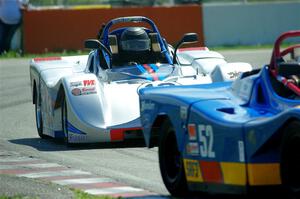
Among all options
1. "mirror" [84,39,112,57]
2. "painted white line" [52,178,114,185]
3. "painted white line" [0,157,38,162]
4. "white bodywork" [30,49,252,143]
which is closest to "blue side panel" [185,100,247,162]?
"painted white line" [52,178,114,185]

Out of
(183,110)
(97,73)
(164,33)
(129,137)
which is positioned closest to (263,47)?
(164,33)

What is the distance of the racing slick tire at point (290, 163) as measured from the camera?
274 inches

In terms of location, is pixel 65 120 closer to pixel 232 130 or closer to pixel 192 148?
pixel 192 148

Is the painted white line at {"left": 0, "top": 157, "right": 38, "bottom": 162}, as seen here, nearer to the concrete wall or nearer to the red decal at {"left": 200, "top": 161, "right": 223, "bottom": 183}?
the red decal at {"left": 200, "top": 161, "right": 223, "bottom": 183}

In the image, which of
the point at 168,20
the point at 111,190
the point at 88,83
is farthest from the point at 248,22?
the point at 111,190

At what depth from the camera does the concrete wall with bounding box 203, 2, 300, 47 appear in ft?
92.6

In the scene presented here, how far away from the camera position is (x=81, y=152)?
12156 millimetres

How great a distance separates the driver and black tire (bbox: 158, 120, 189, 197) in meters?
5.81

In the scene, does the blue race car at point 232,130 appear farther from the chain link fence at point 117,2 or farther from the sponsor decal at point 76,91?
the chain link fence at point 117,2

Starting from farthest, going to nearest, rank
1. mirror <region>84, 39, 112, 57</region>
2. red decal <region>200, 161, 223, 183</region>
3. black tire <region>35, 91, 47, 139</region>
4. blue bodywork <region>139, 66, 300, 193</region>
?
1. black tire <region>35, 91, 47, 139</region>
2. mirror <region>84, 39, 112, 57</region>
3. red decal <region>200, 161, 223, 183</region>
4. blue bodywork <region>139, 66, 300, 193</region>

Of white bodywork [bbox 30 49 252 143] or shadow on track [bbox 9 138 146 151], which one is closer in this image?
white bodywork [bbox 30 49 252 143]

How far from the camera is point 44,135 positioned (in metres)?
14.1

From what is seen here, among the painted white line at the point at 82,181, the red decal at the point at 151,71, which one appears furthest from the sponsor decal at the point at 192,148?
the red decal at the point at 151,71

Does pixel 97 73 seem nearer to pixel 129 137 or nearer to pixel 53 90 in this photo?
pixel 53 90
